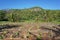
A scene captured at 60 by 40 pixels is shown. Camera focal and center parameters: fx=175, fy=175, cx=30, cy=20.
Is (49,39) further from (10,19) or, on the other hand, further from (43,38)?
(10,19)

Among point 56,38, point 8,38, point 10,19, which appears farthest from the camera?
point 10,19

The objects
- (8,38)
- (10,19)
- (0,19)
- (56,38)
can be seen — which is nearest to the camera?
(8,38)

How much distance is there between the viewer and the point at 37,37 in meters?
11.7

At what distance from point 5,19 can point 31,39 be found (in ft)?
83.6

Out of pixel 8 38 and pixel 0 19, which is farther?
pixel 0 19

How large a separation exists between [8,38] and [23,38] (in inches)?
39.1

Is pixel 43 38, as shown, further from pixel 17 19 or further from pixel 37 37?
pixel 17 19

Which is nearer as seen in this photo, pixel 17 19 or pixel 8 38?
pixel 8 38

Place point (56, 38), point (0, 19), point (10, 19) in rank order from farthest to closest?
point (0, 19)
point (10, 19)
point (56, 38)

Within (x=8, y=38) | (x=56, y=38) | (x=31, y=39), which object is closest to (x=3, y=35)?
(x=8, y=38)

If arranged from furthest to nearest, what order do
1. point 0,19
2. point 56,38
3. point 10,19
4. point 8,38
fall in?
1. point 0,19
2. point 10,19
3. point 56,38
4. point 8,38

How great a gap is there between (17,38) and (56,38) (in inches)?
117

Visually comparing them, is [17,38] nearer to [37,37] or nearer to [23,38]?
[23,38]

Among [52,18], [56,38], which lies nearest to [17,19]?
[52,18]
